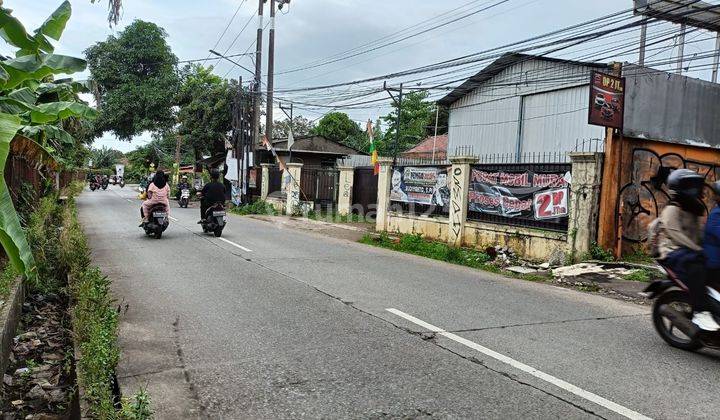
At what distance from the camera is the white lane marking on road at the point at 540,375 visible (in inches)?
150

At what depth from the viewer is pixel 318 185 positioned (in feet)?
85.8

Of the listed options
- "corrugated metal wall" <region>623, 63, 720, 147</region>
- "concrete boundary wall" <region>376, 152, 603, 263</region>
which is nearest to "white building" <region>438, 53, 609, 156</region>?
"corrugated metal wall" <region>623, 63, 720, 147</region>

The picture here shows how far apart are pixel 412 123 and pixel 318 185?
96.3 feet

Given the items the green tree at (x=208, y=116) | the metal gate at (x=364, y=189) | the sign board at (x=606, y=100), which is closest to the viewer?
the sign board at (x=606, y=100)

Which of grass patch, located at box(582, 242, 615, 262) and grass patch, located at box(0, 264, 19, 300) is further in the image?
grass patch, located at box(582, 242, 615, 262)

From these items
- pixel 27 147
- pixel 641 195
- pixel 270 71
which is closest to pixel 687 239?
pixel 641 195

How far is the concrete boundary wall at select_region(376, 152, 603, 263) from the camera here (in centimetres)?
1142

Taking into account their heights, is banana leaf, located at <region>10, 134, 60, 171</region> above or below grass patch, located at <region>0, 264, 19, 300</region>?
above

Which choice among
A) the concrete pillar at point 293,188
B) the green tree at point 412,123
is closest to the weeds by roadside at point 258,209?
the concrete pillar at point 293,188

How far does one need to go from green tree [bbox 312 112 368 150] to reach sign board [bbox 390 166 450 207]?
37791 millimetres

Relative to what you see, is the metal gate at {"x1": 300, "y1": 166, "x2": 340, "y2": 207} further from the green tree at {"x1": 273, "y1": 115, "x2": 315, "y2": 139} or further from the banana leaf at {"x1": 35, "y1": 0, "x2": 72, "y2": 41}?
the green tree at {"x1": 273, "y1": 115, "x2": 315, "y2": 139}

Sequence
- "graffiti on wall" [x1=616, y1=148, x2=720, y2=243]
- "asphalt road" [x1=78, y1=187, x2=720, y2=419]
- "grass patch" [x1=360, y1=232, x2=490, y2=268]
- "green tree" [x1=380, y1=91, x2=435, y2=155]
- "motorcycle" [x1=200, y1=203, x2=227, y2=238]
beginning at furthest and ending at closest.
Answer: "green tree" [x1=380, y1=91, x2=435, y2=155]
"motorcycle" [x1=200, y1=203, x2=227, y2=238]
"grass patch" [x1=360, y1=232, x2=490, y2=268]
"graffiti on wall" [x1=616, y1=148, x2=720, y2=243]
"asphalt road" [x1=78, y1=187, x2=720, y2=419]

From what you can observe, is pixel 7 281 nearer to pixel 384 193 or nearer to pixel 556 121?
pixel 384 193

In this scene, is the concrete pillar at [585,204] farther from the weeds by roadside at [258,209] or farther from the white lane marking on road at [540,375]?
the weeds by roadside at [258,209]
